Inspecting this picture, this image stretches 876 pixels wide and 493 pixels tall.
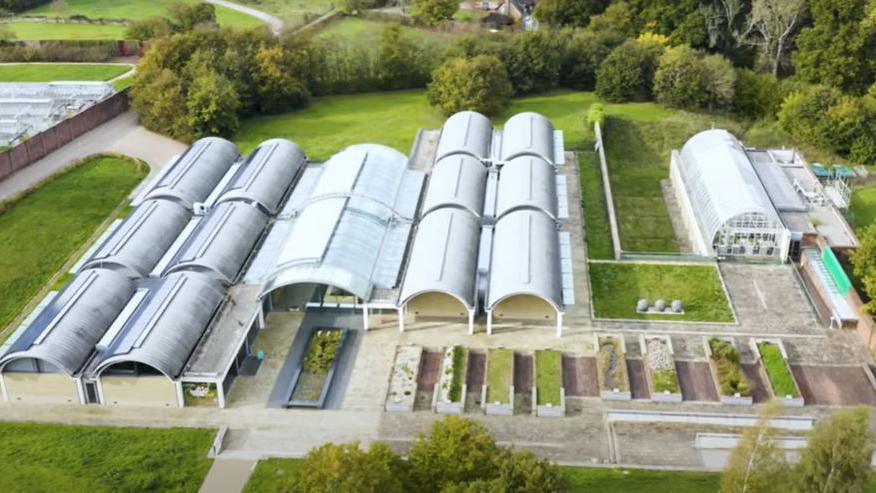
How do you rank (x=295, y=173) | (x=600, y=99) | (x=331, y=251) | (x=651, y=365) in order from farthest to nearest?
1. (x=600, y=99)
2. (x=295, y=173)
3. (x=331, y=251)
4. (x=651, y=365)

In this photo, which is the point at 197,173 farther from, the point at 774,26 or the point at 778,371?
the point at 774,26

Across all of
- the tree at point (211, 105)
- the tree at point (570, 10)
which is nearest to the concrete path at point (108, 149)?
the tree at point (211, 105)

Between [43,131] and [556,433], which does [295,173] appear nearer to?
[43,131]

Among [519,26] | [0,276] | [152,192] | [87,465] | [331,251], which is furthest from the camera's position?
[519,26]

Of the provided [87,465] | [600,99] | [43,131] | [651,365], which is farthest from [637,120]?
[87,465]

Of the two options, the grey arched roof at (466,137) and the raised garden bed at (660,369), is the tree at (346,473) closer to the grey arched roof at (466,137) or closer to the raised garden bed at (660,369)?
the raised garden bed at (660,369)

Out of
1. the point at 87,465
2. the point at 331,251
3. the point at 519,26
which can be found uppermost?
the point at 519,26

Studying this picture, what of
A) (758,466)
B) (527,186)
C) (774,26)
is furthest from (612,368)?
(774,26)
